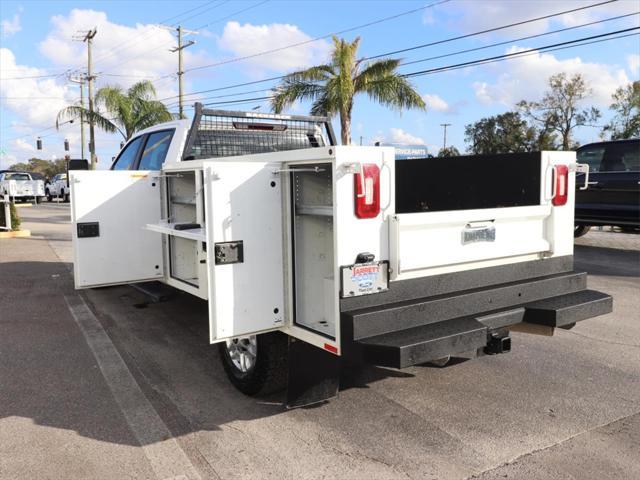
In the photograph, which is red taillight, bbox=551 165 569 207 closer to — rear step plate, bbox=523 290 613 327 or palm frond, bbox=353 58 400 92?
rear step plate, bbox=523 290 613 327

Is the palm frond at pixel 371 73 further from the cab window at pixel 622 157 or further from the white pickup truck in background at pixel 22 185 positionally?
the white pickup truck in background at pixel 22 185

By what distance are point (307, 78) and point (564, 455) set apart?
51.5 ft

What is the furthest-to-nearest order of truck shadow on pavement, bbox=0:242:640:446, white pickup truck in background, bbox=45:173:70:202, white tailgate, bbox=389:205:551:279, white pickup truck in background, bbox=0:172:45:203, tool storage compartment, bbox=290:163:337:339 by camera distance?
white pickup truck in background, bbox=45:173:70:202, white pickup truck in background, bbox=0:172:45:203, truck shadow on pavement, bbox=0:242:640:446, tool storage compartment, bbox=290:163:337:339, white tailgate, bbox=389:205:551:279

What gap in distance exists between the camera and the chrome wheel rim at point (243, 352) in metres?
4.01

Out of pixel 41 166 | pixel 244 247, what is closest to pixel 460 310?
pixel 244 247

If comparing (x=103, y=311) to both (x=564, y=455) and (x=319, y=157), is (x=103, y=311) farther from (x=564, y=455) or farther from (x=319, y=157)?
(x=564, y=455)

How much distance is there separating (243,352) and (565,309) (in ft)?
7.41

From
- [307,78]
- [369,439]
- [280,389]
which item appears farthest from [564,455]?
[307,78]

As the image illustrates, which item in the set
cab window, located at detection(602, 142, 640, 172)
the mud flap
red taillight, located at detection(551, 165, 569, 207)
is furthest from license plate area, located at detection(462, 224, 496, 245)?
cab window, located at detection(602, 142, 640, 172)

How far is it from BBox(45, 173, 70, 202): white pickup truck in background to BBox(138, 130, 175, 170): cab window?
35.8 m

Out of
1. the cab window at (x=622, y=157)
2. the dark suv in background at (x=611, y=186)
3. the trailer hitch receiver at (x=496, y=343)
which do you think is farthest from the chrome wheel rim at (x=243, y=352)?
the cab window at (x=622, y=157)

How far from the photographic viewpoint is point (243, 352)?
4.16 metres

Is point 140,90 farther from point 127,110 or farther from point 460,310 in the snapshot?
point 460,310

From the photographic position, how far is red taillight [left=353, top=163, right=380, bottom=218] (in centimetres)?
319
